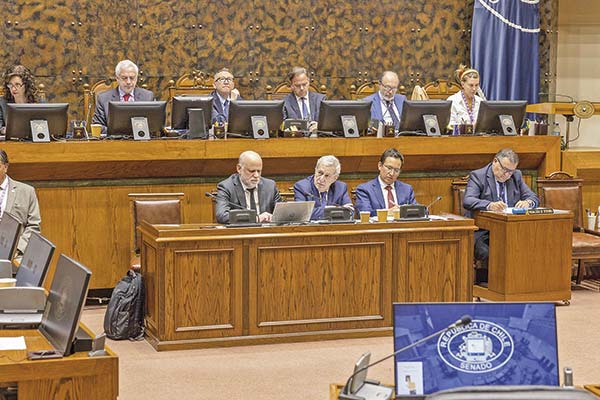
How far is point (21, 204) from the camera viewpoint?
7426mm

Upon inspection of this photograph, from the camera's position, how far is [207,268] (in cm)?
679

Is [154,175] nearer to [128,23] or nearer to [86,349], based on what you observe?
[128,23]

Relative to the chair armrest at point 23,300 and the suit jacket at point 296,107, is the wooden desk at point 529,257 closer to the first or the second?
the suit jacket at point 296,107

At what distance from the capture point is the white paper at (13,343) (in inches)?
161

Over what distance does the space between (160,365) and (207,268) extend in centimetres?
71

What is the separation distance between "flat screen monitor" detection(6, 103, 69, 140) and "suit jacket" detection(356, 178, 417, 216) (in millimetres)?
2274

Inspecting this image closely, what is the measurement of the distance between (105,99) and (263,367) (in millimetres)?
3376

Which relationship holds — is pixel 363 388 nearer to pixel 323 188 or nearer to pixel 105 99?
pixel 323 188

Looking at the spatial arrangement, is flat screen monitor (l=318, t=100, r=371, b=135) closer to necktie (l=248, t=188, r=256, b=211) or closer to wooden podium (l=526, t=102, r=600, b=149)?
necktie (l=248, t=188, r=256, b=211)

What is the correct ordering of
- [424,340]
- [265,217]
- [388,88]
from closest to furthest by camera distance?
[424,340] → [265,217] → [388,88]

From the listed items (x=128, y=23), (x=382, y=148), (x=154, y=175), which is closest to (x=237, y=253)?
(x=154, y=175)

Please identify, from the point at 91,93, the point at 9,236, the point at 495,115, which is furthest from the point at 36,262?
the point at 91,93

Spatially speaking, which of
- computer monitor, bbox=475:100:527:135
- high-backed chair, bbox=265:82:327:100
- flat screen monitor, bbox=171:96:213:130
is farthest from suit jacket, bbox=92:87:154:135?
computer monitor, bbox=475:100:527:135

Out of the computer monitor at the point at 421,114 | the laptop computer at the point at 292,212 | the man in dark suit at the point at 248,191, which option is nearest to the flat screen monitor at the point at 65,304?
the laptop computer at the point at 292,212
